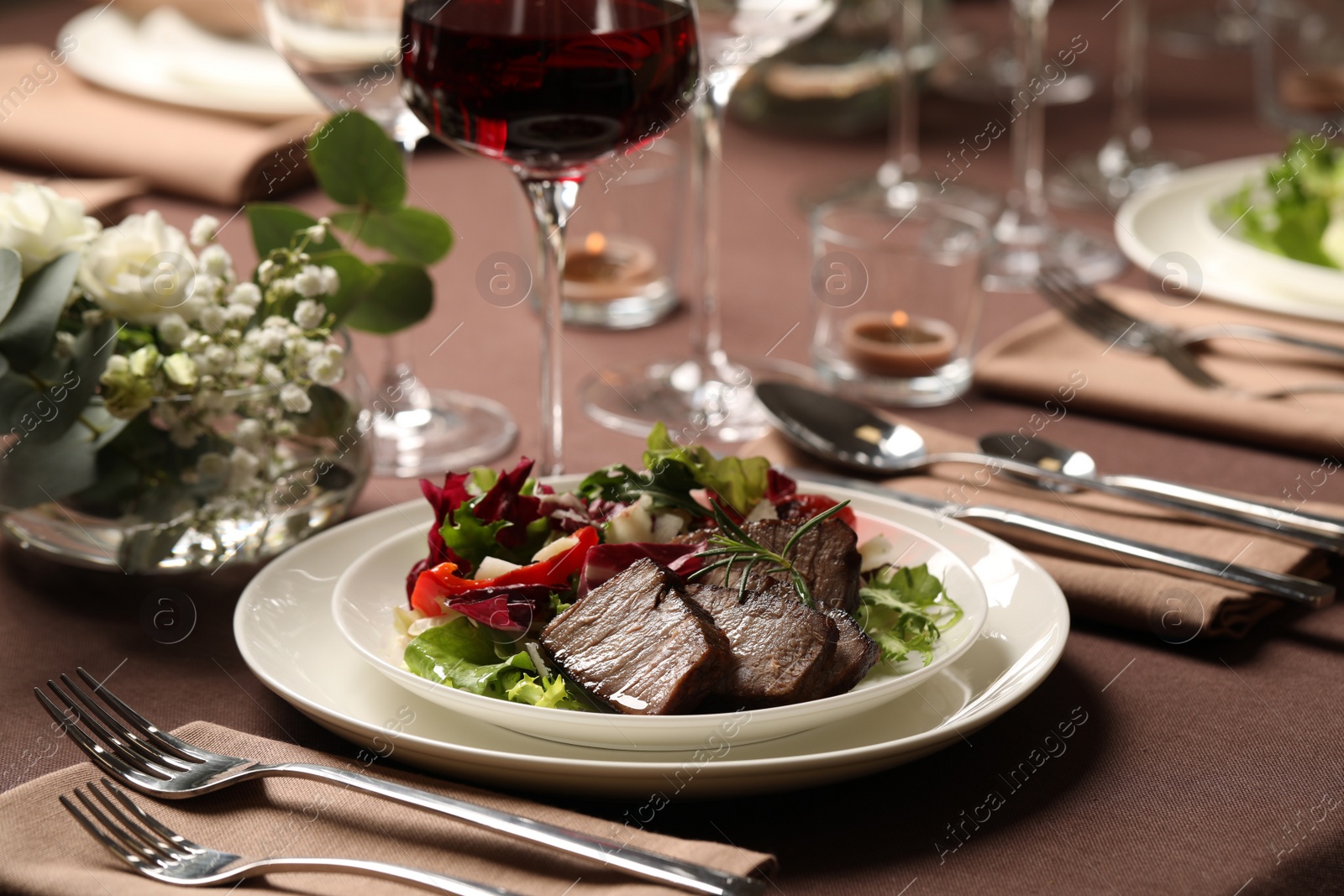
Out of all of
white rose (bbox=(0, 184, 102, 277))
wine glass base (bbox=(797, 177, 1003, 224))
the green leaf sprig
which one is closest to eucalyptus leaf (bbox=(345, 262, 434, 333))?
the green leaf sprig

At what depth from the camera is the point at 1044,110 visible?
2.48 meters

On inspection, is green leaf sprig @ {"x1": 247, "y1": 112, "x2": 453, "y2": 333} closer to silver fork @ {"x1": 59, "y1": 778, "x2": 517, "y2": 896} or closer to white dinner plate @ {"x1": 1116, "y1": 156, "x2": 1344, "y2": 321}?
silver fork @ {"x1": 59, "y1": 778, "x2": 517, "y2": 896}

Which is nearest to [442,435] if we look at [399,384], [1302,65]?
[399,384]

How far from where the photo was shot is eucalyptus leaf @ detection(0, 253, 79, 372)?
3.13ft

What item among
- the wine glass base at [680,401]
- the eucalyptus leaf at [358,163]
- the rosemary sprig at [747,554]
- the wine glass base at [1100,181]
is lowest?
the wine glass base at [1100,181]

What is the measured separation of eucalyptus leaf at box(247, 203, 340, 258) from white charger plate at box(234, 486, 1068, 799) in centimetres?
25

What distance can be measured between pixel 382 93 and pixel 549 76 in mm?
365

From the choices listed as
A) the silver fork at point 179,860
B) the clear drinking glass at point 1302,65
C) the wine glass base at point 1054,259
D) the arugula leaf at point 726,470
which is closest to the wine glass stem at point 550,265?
the arugula leaf at point 726,470

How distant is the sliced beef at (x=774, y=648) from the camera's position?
74cm

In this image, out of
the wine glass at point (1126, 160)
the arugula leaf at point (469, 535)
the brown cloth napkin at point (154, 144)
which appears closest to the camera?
the arugula leaf at point (469, 535)

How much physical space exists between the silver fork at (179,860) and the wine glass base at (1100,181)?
62.2 inches

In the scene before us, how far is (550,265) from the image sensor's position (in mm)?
1016

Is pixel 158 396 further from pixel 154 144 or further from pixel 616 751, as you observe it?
pixel 154 144

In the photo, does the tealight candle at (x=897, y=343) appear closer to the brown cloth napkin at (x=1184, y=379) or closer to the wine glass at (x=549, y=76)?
the brown cloth napkin at (x=1184, y=379)
